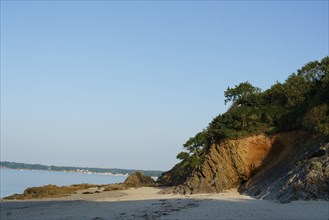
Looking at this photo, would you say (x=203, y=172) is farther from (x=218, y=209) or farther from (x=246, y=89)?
(x=218, y=209)

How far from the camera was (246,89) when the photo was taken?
34.9 meters

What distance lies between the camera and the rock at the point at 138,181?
49.0m

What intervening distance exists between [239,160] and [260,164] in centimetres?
150

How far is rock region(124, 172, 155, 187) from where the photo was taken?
49.0 metres

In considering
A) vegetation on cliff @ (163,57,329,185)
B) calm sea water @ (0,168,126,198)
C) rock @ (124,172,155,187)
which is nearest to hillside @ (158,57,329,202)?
vegetation on cliff @ (163,57,329,185)

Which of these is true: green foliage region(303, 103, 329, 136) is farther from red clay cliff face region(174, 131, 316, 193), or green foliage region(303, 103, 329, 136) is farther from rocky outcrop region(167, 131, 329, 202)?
red clay cliff face region(174, 131, 316, 193)

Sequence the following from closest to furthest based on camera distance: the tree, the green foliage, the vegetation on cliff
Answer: the green foliage, the vegetation on cliff, the tree

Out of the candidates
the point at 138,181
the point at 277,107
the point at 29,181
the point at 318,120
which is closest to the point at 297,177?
the point at 318,120

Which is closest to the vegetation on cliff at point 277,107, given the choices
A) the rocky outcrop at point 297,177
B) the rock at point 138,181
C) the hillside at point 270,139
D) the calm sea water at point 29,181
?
the hillside at point 270,139

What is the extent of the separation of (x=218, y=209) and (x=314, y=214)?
4023 millimetres

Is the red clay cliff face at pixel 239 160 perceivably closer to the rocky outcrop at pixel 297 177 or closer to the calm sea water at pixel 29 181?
the rocky outcrop at pixel 297 177

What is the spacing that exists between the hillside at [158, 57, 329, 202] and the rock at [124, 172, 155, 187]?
16534mm

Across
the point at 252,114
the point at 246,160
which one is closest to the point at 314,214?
the point at 246,160

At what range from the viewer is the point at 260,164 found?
27312mm
